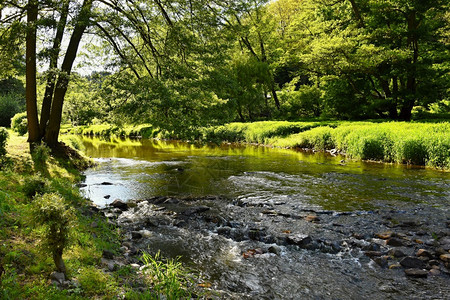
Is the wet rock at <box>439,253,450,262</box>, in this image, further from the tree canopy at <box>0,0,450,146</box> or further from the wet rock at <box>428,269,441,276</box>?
the tree canopy at <box>0,0,450,146</box>

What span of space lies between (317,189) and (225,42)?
7299 mm

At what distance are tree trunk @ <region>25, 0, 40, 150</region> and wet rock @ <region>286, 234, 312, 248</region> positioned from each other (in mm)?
10190

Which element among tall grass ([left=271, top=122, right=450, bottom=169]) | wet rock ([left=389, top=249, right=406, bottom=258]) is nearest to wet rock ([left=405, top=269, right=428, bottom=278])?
wet rock ([left=389, top=249, right=406, bottom=258])

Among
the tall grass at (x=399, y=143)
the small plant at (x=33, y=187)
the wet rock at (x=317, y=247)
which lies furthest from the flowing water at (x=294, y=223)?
the small plant at (x=33, y=187)

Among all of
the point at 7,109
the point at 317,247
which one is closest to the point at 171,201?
the point at 317,247

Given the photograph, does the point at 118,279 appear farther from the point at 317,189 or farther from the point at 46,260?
the point at 317,189

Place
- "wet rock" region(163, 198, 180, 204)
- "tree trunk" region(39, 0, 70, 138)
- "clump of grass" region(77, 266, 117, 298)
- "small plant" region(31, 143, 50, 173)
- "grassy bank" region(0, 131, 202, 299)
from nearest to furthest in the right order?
"grassy bank" region(0, 131, 202, 299) < "clump of grass" region(77, 266, 117, 298) < "wet rock" region(163, 198, 180, 204) < "tree trunk" region(39, 0, 70, 138) < "small plant" region(31, 143, 50, 173)

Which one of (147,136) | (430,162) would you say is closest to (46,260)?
→ (430,162)

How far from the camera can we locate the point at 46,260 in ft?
14.2

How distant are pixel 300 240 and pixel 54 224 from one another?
4.30 m

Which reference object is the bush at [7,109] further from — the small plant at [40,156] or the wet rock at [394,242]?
the wet rock at [394,242]

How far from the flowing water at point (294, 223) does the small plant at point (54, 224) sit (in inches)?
84.9

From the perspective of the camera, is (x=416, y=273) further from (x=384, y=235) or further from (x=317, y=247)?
(x=317, y=247)

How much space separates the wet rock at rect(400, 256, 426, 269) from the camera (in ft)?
17.1
